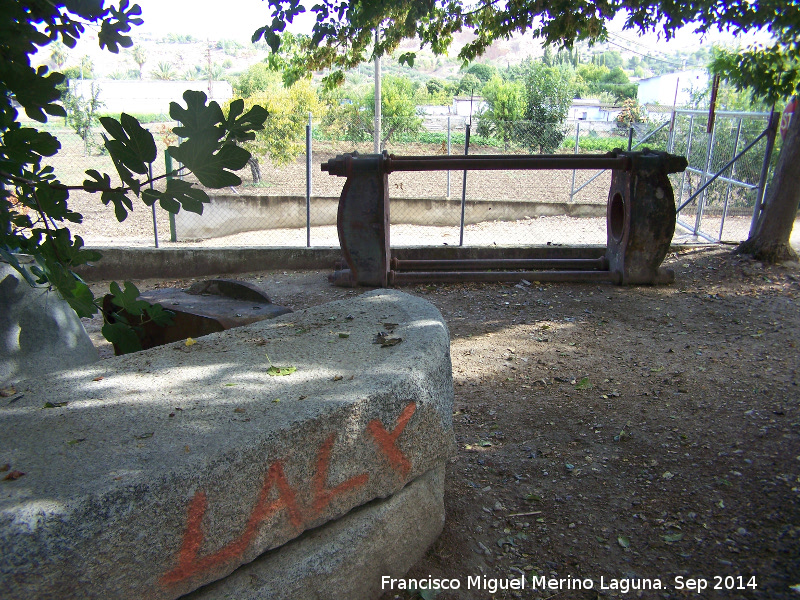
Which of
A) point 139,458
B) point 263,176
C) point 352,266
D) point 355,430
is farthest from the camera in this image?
point 263,176

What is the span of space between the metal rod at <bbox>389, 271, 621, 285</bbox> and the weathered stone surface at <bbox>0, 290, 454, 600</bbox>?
3.74 metres

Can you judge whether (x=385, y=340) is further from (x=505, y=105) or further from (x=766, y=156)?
(x=505, y=105)

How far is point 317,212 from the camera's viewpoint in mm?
11797

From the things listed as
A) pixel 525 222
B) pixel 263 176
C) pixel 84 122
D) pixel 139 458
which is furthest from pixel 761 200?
pixel 84 122

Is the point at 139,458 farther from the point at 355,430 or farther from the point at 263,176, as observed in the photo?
the point at 263,176

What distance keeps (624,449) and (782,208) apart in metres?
5.17

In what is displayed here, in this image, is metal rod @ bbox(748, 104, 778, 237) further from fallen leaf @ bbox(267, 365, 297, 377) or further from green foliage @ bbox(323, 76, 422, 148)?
green foliage @ bbox(323, 76, 422, 148)

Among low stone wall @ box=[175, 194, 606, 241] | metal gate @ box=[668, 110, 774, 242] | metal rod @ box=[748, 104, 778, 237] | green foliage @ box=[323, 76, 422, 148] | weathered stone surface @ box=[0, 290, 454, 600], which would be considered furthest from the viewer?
green foliage @ box=[323, 76, 422, 148]

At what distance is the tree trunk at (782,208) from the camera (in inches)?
268

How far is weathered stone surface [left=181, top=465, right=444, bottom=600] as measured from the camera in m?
1.89

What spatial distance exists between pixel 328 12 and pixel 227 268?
3448 mm

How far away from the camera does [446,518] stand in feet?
8.87

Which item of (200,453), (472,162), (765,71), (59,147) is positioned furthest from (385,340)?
(765,71)

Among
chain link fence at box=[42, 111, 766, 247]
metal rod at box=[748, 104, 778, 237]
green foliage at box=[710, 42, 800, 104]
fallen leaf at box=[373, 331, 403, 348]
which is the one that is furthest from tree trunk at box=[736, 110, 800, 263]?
fallen leaf at box=[373, 331, 403, 348]
